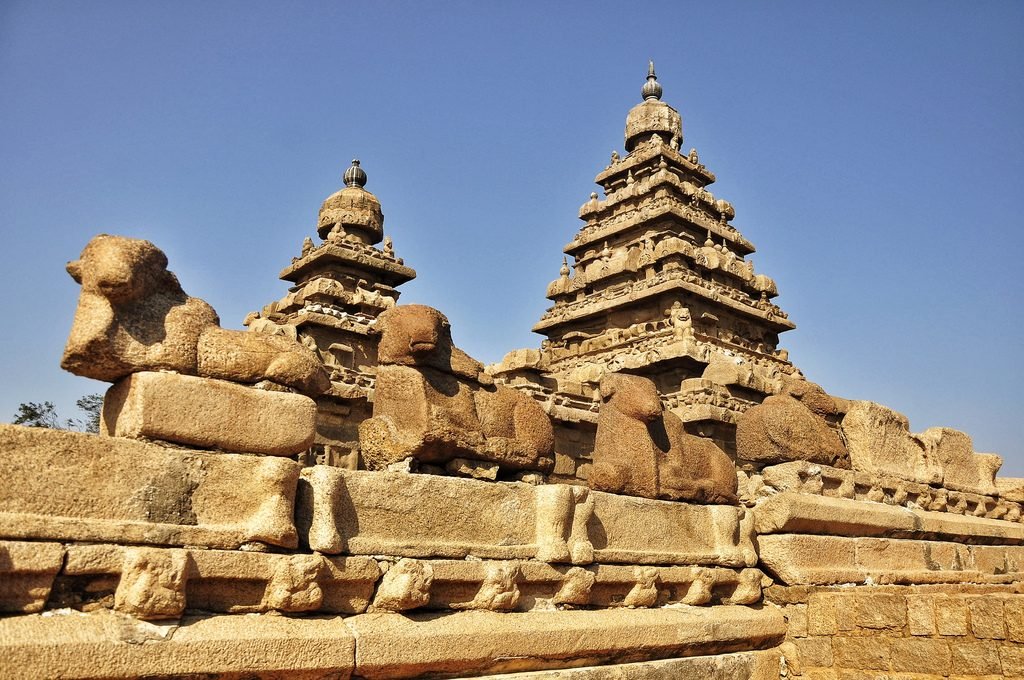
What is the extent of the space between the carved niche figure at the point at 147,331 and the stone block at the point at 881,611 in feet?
15.5

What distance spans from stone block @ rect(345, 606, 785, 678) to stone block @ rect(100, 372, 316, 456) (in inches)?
41.6

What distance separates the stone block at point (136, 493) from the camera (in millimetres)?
3678

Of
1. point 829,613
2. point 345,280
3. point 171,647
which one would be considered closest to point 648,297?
point 345,280

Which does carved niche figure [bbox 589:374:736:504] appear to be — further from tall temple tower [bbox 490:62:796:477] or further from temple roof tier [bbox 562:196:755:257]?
temple roof tier [bbox 562:196:755:257]

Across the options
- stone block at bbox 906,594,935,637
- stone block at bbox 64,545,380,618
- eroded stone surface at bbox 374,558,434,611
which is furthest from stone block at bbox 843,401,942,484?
stone block at bbox 64,545,380,618

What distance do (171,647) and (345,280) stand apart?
18992mm

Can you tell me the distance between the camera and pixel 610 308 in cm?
2077

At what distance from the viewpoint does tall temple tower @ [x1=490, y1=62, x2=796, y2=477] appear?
45.3 ft

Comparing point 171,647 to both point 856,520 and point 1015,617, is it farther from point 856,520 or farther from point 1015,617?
point 856,520

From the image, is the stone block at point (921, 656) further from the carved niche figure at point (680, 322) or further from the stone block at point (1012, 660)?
the carved niche figure at point (680, 322)

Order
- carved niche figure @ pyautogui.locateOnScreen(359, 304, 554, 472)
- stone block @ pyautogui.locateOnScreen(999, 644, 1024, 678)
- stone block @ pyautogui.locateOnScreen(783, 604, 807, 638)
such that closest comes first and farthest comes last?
carved niche figure @ pyautogui.locateOnScreen(359, 304, 554, 472)
stone block @ pyautogui.locateOnScreen(999, 644, 1024, 678)
stone block @ pyautogui.locateOnScreen(783, 604, 807, 638)

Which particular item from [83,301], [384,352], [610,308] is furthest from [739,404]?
[83,301]

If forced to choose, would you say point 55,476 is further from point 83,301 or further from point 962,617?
point 962,617

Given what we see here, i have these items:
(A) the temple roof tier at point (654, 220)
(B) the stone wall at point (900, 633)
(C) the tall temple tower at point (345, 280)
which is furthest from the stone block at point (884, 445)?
(A) the temple roof tier at point (654, 220)
